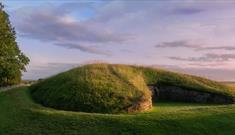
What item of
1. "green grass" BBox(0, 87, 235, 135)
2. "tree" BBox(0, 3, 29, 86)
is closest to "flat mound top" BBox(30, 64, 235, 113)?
"green grass" BBox(0, 87, 235, 135)

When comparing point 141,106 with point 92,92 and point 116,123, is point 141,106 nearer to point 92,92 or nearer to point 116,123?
point 92,92

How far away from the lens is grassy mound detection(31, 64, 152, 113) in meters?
25.8

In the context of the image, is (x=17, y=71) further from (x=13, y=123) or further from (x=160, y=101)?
(x=13, y=123)

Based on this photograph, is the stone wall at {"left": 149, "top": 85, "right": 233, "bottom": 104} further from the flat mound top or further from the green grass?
the green grass

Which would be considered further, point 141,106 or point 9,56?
point 9,56

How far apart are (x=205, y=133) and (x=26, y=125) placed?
8635mm

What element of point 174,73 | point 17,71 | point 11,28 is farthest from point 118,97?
point 11,28

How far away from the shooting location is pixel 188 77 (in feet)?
119

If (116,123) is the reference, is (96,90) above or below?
above

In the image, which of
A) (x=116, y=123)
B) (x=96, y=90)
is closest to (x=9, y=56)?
(x=96, y=90)

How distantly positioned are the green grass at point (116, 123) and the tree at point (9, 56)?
15.0 meters

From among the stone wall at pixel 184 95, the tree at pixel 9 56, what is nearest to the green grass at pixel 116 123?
the stone wall at pixel 184 95

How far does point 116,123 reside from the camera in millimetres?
21406

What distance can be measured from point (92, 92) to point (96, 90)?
0.31m
